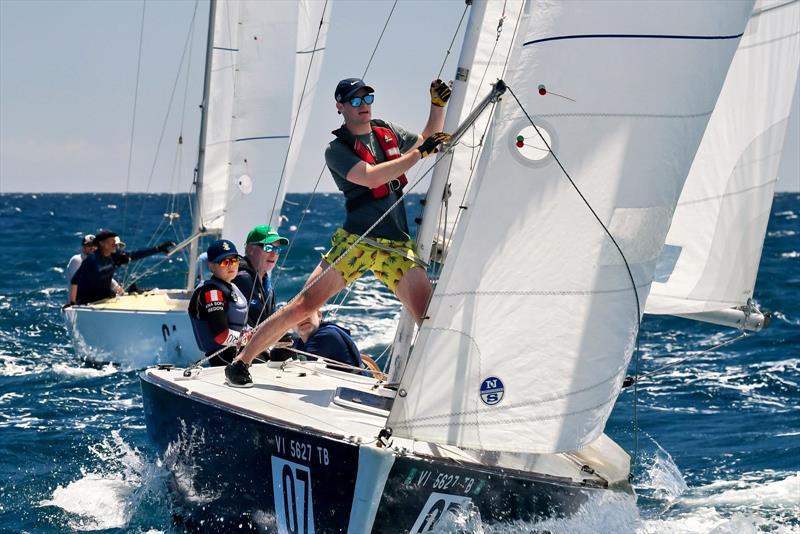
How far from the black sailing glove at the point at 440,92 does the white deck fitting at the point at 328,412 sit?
151cm

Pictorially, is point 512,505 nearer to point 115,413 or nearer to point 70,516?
point 70,516

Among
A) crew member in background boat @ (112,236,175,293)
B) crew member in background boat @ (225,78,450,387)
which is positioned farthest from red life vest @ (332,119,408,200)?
crew member in background boat @ (112,236,175,293)

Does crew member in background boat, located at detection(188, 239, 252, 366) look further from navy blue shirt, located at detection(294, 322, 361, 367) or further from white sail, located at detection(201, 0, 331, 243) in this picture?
white sail, located at detection(201, 0, 331, 243)

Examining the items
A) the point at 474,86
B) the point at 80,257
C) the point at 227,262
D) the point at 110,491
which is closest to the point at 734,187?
the point at 474,86

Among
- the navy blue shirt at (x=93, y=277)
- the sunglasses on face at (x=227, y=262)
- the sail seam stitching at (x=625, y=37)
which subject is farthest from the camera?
the navy blue shirt at (x=93, y=277)

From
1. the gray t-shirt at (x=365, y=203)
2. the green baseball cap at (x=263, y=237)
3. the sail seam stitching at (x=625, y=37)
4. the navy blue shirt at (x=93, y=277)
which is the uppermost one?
the sail seam stitching at (x=625, y=37)

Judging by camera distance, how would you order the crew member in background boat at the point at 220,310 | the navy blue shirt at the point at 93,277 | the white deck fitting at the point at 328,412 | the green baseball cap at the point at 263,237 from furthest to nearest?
the navy blue shirt at the point at 93,277 < the green baseball cap at the point at 263,237 < the crew member in background boat at the point at 220,310 < the white deck fitting at the point at 328,412

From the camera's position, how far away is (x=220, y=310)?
611cm

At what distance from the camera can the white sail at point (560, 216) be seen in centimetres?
438

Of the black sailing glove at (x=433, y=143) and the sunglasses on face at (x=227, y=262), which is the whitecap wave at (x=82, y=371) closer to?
the sunglasses on face at (x=227, y=262)

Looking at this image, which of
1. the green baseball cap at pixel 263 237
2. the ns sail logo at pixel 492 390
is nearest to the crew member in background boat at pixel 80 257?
the green baseball cap at pixel 263 237

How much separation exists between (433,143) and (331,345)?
6.73ft

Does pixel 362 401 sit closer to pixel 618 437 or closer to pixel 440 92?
pixel 440 92

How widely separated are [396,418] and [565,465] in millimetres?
982
